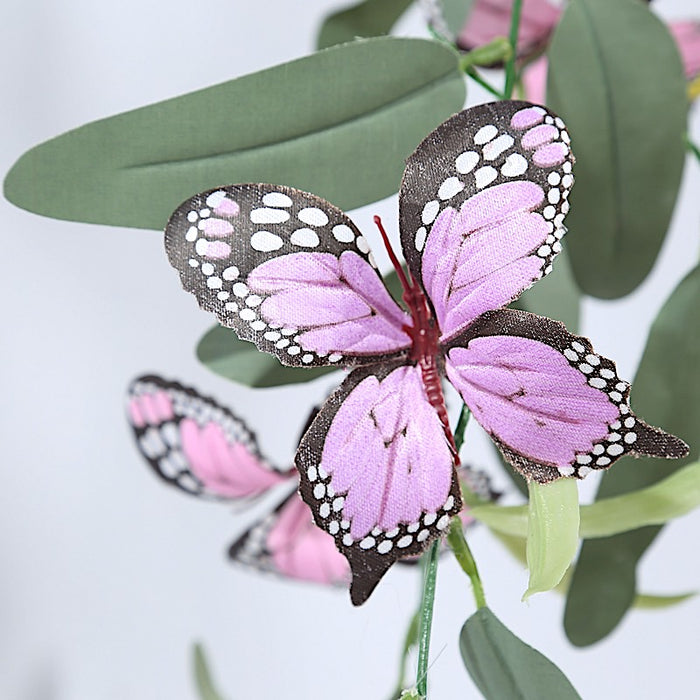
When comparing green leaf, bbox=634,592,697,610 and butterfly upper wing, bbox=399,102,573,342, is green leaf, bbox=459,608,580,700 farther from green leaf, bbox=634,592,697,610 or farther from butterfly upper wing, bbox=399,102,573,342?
green leaf, bbox=634,592,697,610

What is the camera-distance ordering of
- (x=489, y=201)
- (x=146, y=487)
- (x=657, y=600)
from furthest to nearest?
(x=146, y=487)
(x=657, y=600)
(x=489, y=201)

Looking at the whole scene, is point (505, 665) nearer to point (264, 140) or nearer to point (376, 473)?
point (376, 473)

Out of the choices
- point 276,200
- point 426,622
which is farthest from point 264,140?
point 426,622

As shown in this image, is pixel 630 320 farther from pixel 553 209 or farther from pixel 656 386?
pixel 553 209

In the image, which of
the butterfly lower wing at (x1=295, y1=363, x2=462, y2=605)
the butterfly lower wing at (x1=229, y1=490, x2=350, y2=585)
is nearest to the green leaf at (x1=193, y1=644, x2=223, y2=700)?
the butterfly lower wing at (x1=229, y1=490, x2=350, y2=585)

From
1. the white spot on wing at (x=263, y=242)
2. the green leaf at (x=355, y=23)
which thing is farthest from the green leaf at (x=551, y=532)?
the green leaf at (x=355, y=23)

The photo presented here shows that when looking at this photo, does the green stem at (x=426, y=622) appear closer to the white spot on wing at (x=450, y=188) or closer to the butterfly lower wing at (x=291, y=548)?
the white spot on wing at (x=450, y=188)
